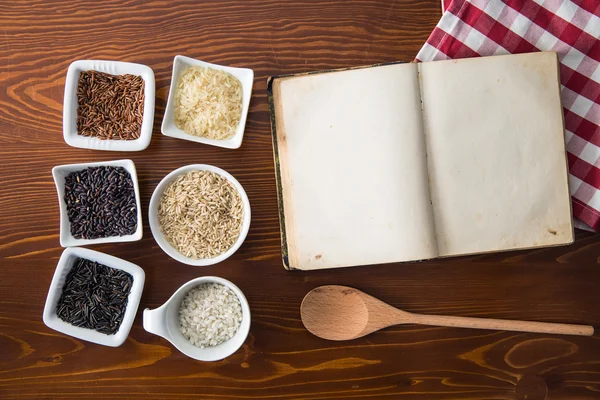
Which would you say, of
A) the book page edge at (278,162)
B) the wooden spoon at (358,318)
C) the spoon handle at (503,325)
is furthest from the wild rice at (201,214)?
the spoon handle at (503,325)

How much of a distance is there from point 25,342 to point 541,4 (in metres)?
1.80

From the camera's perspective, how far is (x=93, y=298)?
1392mm

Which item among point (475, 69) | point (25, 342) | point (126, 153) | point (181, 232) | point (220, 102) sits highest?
point (475, 69)

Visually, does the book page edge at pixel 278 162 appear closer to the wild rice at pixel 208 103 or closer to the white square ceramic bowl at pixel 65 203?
the wild rice at pixel 208 103

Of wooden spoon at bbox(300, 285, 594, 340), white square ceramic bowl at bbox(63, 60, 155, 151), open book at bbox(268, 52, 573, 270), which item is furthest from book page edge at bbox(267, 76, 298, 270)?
white square ceramic bowl at bbox(63, 60, 155, 151)

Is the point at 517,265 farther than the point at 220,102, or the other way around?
the point at 517,265

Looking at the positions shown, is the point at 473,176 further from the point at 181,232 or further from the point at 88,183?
the point at 88,183

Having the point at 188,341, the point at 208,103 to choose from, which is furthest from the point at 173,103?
the point at 188,341

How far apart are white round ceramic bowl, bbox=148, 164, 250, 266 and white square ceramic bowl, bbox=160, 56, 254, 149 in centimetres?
8

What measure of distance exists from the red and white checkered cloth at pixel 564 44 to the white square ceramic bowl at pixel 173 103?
0.51m

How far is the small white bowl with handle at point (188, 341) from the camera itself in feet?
4.38

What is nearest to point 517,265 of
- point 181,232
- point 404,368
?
point 404,368

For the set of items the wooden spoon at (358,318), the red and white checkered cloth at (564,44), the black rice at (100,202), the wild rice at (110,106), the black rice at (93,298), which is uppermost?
the red and white checkered cloth at (564,44)

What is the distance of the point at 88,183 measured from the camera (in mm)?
1370
